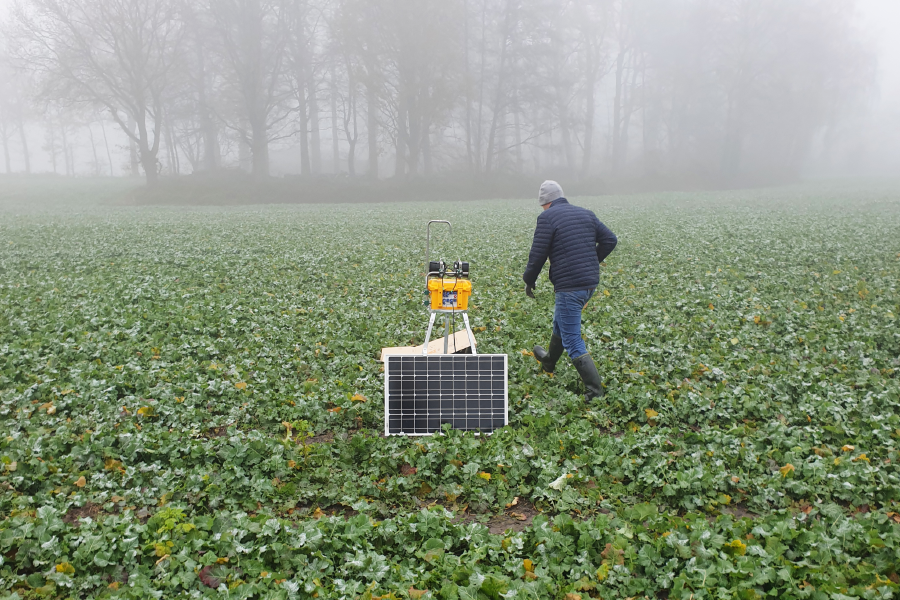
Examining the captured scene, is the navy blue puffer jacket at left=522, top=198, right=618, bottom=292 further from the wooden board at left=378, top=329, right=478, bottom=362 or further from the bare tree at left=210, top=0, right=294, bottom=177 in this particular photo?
the bare tree at left=210, top=0, right=294, bottom=177

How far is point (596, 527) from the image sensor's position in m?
3.69

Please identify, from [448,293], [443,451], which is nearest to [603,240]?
[448,293]

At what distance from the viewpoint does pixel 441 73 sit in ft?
140

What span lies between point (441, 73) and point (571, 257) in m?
39.8

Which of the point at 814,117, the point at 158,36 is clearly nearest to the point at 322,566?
the point at 158,36

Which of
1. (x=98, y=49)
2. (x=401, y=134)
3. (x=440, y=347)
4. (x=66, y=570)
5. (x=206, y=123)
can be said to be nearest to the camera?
(x=66, y=570)

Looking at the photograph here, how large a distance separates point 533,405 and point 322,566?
2779 mm

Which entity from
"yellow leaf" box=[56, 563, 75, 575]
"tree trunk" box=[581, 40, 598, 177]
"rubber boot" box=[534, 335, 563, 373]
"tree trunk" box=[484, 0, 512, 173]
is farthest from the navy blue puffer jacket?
"tree trunk" box=[581, 40, 598, 177]

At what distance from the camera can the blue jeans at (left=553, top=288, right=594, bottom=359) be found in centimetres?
594

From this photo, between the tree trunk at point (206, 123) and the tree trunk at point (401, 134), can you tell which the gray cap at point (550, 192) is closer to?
the tree trunk at point (401, 134)

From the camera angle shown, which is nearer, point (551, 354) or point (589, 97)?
point (551, 354)

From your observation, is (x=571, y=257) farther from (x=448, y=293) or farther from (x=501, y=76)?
(x=501, y=76)

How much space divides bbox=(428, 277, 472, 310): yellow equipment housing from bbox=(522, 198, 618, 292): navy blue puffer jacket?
2.67 feet

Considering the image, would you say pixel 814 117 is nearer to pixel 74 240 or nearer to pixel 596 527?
pixel 74 240
